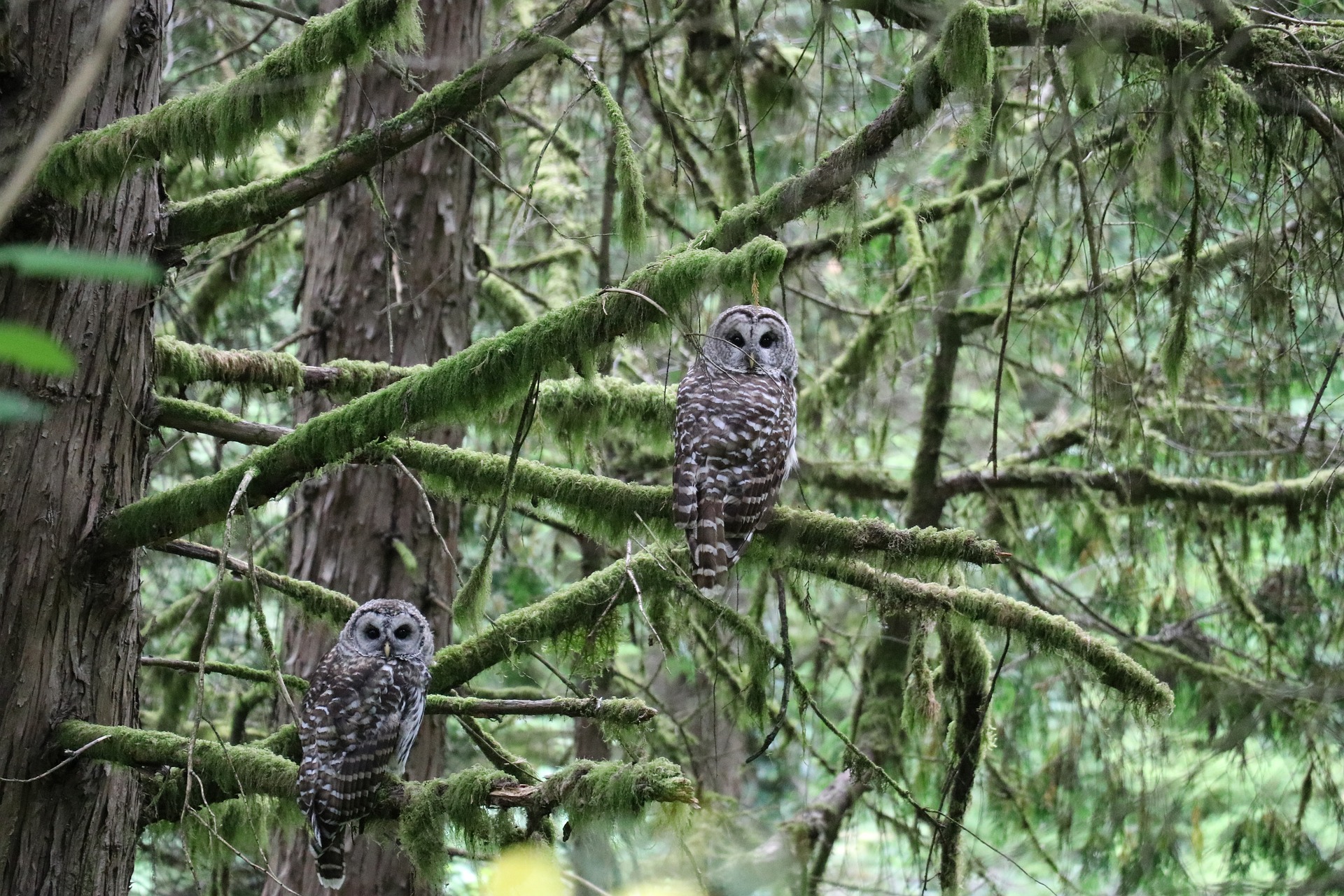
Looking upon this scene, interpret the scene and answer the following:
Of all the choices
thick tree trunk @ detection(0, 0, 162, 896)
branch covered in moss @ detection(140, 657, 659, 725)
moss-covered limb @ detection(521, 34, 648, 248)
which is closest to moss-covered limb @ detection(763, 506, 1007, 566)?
branch covered in moss @ detection(140, 657, 659, 725)

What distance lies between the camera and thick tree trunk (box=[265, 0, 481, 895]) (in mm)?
5582

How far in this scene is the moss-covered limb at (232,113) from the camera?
9.91 ft

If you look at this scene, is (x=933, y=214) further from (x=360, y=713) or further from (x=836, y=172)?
(x=360, y=713)

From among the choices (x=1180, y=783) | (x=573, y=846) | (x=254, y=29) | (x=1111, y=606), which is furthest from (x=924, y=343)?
(x=254, y=29)

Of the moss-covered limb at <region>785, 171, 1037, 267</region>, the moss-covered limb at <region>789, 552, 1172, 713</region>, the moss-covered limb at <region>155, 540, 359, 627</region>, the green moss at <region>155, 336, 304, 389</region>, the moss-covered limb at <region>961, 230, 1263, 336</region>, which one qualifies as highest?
the moss-covered limb at <region>785, 171, 1037, 267</region>

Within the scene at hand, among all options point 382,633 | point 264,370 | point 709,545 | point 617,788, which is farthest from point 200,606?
point 617,788

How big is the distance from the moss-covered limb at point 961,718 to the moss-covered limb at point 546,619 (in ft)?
3.45

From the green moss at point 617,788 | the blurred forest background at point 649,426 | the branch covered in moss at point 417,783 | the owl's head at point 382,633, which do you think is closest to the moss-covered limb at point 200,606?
the blurred forest background at point 649,426

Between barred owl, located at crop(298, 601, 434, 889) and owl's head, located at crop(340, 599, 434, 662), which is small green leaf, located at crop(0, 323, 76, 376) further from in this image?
owl's head, located at crop(340, 599, 434, 662)

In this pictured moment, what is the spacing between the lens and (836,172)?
10.2 ft

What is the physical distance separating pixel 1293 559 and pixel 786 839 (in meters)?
2.99

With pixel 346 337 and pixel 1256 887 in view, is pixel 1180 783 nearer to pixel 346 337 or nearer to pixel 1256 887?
pixel 1256 887

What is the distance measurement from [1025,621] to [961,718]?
2.94 feet

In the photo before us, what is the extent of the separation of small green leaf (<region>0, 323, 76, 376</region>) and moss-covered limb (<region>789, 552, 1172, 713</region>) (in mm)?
3026
